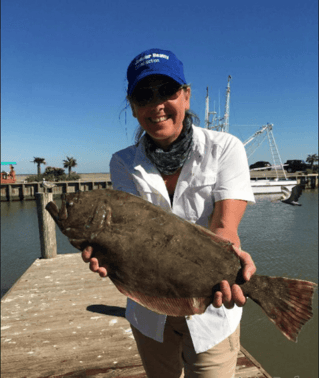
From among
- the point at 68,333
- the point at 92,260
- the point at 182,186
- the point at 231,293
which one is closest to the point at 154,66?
the point at 182,186

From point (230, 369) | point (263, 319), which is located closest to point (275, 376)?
point (263, 319)

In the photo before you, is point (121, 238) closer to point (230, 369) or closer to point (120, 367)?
point (230, 369)

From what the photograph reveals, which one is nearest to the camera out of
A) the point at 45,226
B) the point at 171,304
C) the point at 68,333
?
the point at 171,304

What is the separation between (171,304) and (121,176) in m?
1.14

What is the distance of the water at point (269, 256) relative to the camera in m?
6.28

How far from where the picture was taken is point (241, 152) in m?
2.18

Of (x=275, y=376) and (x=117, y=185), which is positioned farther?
(x=275, y=376)

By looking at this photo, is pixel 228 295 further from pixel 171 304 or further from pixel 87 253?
pixel 87 253

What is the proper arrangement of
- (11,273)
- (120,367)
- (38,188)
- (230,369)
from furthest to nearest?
(38,188), (11,273), (120,367), (230,369)

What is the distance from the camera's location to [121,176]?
8.14 feet

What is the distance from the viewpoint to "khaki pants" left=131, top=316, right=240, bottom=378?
2.10m

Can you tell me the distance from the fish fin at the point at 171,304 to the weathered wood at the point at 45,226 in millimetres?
6561

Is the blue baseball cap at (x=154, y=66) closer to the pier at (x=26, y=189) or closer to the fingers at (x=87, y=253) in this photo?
the fingers at (x=87, y=253)

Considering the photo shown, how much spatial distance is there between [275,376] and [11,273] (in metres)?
10.2
